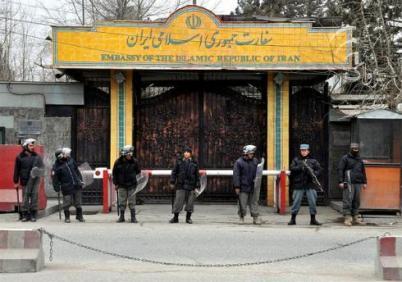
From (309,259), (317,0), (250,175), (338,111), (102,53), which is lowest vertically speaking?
(309,259)

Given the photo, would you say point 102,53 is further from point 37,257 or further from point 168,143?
point 37,257

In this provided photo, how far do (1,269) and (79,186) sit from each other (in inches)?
238

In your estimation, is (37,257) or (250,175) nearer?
(37,257)

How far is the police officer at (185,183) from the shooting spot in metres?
14.5

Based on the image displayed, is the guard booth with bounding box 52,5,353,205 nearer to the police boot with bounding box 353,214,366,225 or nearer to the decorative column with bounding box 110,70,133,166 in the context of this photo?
the decorative column with bounding box 110,70,133,166

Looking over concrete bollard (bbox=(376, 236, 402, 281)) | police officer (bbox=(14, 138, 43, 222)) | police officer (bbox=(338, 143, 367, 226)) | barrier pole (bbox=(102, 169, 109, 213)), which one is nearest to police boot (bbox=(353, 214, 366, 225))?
police officer (bbox=(338, 143, 367, 226))

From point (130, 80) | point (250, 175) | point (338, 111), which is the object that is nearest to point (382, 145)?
point (338, 111)

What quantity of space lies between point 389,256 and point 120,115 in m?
10.8

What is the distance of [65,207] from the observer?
47.3 ft

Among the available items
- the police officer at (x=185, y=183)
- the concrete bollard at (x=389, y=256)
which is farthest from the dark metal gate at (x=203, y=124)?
the concrete bollard at (x=389, y=256)

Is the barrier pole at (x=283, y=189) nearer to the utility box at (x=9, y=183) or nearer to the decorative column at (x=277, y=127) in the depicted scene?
the decorative column at (x=277, y=127)

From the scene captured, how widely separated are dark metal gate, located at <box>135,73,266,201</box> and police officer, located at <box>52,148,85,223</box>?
4054 millimetres

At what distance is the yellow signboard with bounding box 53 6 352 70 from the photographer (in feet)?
55.7

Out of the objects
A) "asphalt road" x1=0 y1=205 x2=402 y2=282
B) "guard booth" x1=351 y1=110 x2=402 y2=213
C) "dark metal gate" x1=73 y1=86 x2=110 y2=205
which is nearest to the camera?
"asphalt road" x1=0 y1=205 x2=402 y2=282
